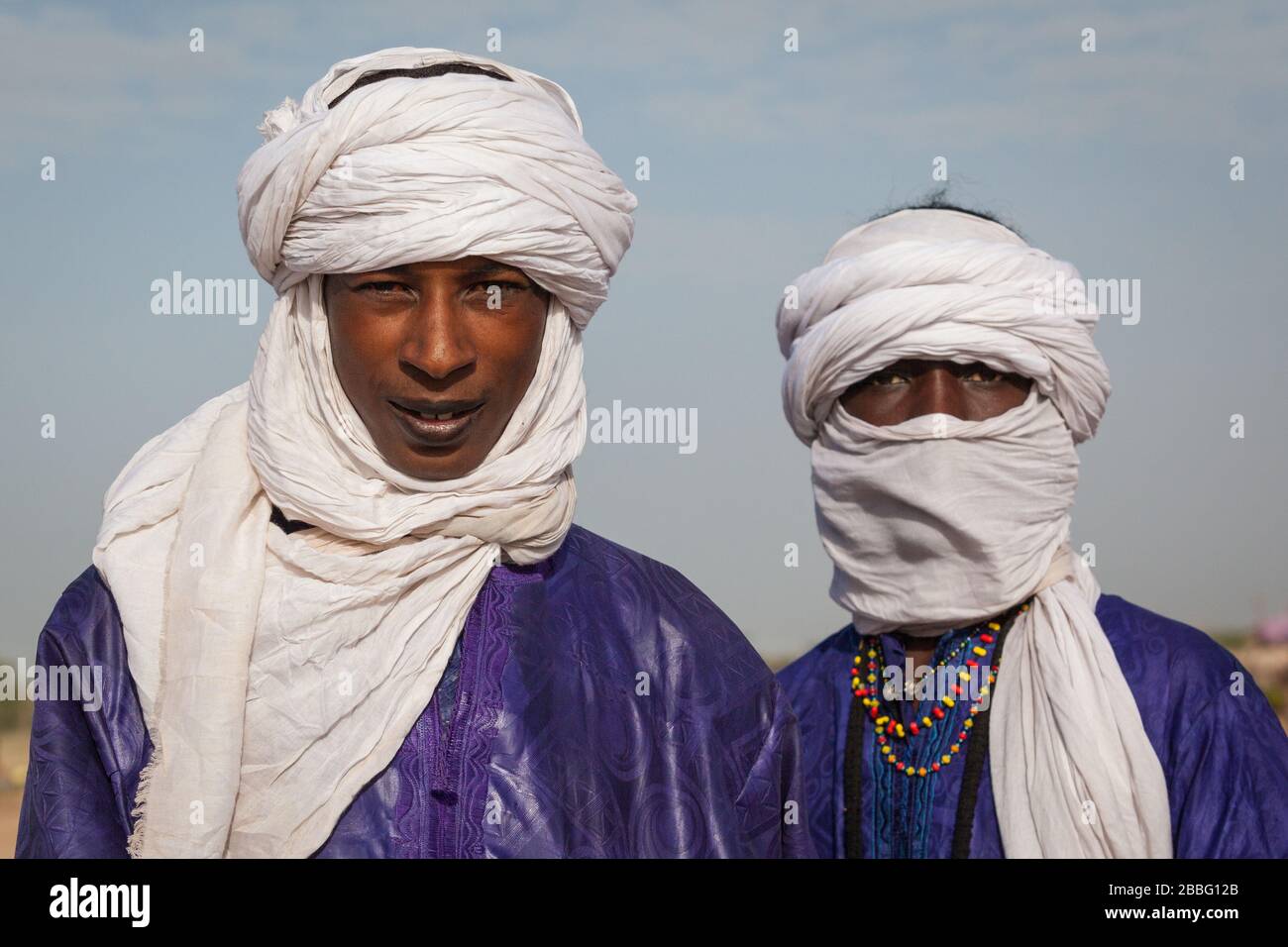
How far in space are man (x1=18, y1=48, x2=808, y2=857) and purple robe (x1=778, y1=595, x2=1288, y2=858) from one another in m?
0.74

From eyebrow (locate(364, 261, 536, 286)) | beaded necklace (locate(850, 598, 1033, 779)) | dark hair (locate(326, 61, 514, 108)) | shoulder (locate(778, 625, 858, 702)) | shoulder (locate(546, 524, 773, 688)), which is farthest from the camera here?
shoulder (locate(778, 625, 858, 702))

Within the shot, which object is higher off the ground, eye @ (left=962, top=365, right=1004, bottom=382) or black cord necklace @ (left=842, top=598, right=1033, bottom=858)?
eye @ (left=962, top=365, right=1004, bottom=382)

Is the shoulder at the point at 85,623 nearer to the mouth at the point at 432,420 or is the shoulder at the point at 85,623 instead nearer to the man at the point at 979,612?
the mouth at the point at 432,420

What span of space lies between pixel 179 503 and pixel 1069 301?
7.79ft

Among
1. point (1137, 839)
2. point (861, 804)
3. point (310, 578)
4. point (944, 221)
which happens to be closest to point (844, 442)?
point (944, 221)

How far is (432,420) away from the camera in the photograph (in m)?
3.30

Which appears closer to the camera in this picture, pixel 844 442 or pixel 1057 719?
pixel 1057 719

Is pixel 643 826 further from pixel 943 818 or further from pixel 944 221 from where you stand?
pixel 944 221

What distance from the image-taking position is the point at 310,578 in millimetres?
3299

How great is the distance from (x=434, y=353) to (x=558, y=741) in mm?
830

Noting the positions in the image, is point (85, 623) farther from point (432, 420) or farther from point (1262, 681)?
point (1262, 681)

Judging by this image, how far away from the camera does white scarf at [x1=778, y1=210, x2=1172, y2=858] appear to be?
406 centimetres

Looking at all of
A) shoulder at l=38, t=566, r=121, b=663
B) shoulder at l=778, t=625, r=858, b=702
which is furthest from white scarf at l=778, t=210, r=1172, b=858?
shoulder at l=38, t=566, r=121, b=663

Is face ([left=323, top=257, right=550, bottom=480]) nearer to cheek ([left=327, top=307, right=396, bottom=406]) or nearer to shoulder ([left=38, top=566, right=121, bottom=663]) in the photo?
cheek ([left=327, top=307, right=396, bottom=406])
